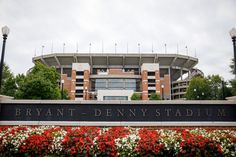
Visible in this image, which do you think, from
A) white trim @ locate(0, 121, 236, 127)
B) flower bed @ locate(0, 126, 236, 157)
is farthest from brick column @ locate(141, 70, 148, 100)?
flower bed @ locate(0, 126, 236, 157)

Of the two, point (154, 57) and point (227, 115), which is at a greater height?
point (154, 57)

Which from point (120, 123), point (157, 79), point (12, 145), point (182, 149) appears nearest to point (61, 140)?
point (12, 145)

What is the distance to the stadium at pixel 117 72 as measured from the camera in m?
86.4

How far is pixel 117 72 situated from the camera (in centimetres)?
8725

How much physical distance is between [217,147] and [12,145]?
6.17m

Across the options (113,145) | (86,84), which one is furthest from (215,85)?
(113,145)

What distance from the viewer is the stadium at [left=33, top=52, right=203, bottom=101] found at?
3401 inches

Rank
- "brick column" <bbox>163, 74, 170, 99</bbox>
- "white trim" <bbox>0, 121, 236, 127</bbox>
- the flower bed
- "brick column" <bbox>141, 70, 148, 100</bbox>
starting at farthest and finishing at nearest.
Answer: "brick column" <bbox>163, 74, 170, 99</bbox>
"brick column" <bbox>141, 70, 148, 100</bbox>
"white trim" <bbox>0, 121, 236, 127</bbox>
the flower bed

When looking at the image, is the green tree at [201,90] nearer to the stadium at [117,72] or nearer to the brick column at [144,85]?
the stadium at [117,72]

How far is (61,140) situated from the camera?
687cm

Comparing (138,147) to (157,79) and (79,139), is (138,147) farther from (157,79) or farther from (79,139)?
(157,79)

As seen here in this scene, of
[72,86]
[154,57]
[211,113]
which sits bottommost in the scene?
[211,113]

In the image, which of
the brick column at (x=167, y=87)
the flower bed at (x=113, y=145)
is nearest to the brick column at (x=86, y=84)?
the brick column at (x=167, y=87)

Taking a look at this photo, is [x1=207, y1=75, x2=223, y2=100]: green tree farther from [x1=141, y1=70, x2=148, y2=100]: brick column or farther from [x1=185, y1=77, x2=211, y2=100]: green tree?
[x1=141, y1=70, x2=148, y2=100]: brick column
